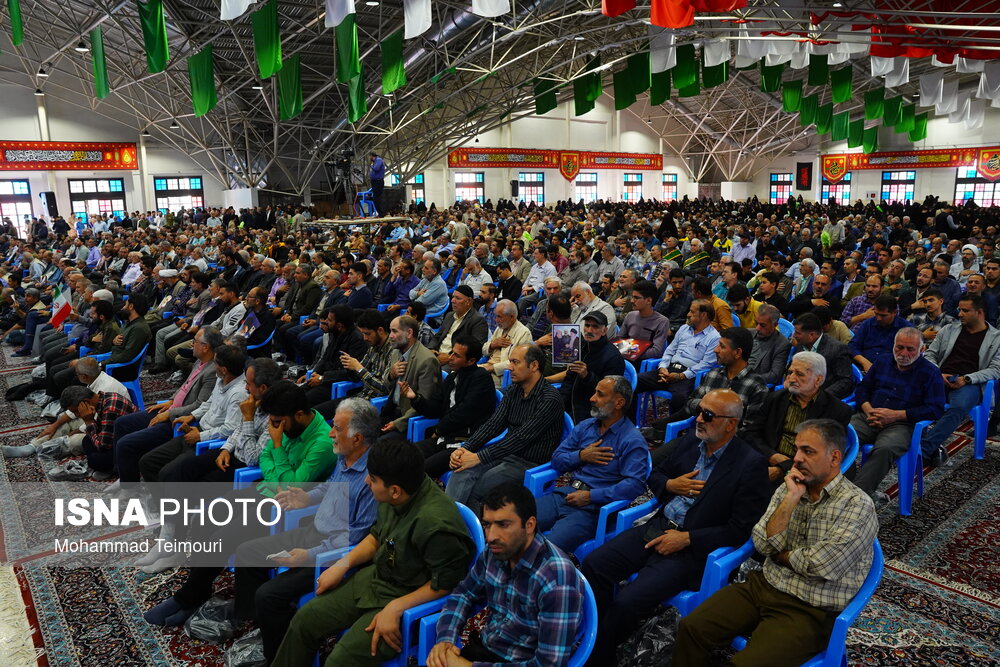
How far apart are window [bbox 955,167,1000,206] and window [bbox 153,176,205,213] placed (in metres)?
29.1

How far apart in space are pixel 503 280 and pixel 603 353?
3.76 meters

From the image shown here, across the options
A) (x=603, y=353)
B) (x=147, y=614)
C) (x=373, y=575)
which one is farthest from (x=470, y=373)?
(x=147, y=614)

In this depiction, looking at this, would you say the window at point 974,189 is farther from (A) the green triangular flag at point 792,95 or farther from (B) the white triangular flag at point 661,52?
(B) the white triangular flag at point 661,52

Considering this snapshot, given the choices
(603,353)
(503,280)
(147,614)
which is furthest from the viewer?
(503,280)

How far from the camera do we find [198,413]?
4.16 metres

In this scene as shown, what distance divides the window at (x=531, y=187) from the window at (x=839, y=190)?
43.5ft

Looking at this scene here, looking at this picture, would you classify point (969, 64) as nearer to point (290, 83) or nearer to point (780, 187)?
point (290, 83)

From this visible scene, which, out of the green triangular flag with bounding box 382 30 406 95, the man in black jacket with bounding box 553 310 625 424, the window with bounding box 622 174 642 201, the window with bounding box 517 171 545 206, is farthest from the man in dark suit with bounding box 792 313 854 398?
the window with bounding box 622 174 642 201

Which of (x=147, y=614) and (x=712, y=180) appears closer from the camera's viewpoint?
(x=147, y=614)

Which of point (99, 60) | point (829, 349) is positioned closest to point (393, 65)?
point (99, 60)

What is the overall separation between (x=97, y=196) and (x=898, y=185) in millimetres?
31900

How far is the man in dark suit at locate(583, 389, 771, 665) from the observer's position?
7.93 feet

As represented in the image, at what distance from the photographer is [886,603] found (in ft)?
9.61

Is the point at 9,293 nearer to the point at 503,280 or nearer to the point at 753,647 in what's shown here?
the point at 503,280
